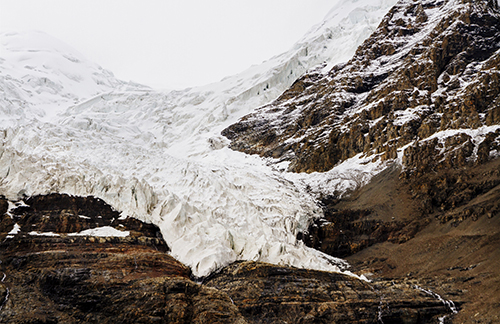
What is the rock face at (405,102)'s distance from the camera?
40625mm

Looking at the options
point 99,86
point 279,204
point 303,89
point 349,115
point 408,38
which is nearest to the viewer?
point 279,204

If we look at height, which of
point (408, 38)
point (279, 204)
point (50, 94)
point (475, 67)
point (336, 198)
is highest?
point (50, 94)

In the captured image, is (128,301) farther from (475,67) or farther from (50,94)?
(50,94)

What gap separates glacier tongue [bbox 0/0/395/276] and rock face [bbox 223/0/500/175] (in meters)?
7.16

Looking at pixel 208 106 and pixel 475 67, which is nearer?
pixel 475 67

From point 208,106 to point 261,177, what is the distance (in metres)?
43.2

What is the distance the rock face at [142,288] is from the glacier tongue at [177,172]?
2957mm

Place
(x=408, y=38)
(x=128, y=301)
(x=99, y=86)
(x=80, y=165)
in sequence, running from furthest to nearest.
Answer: (x=99, y=86) → (x=408, y=38) → (x=80, y=165) → (x=128, y=301)

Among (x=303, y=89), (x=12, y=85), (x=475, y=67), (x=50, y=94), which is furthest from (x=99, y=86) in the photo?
(x=475, y=67)

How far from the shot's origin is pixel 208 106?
82.2 m

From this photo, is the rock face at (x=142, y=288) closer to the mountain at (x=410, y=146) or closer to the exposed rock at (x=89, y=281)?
the exposed rock at (x=89, y=281)

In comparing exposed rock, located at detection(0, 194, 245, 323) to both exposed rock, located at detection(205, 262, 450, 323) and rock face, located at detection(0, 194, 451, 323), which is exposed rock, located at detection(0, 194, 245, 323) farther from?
exposed rock, located at detection(205, 262, 450, 323)

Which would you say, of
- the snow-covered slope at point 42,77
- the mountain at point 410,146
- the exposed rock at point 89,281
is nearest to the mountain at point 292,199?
the exposed rock at point 89,281

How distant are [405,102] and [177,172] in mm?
33300
